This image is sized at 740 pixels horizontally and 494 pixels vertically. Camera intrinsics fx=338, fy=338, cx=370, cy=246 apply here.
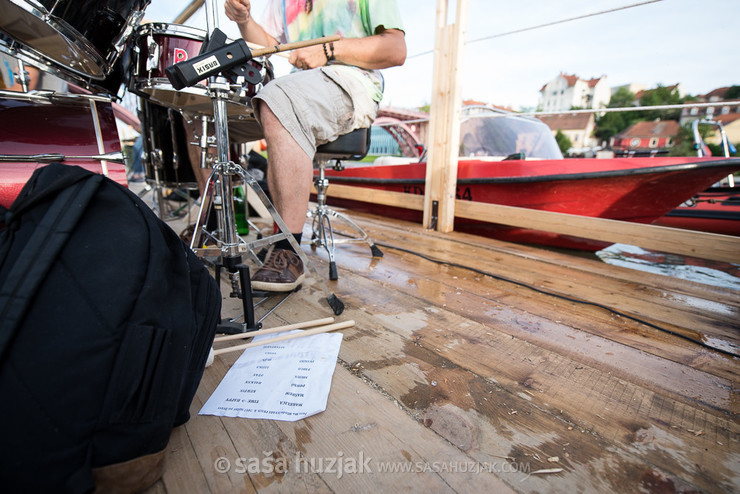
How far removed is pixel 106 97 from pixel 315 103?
82 centimetres

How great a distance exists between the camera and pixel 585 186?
228cm

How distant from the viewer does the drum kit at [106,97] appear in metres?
0.97

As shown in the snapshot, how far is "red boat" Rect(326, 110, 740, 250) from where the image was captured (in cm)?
205

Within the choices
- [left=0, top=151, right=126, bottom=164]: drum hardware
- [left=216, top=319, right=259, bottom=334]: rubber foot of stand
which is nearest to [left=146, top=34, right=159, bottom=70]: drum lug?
[left=0, top=151, right=126, bottom=164]: drum hardware

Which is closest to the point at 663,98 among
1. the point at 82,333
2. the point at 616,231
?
the point at 616,231

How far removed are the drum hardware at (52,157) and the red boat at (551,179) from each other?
2.31m

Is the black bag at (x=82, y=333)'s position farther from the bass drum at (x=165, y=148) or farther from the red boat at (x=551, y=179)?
the red boat at (x=551, y=179)

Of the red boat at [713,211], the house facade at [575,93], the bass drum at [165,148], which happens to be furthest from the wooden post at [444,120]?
the house facade at [575,93]

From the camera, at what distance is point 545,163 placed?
2391mm

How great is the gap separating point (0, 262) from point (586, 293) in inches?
69.2

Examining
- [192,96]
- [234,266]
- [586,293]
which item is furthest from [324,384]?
[586,293]

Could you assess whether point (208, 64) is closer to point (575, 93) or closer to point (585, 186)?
point (585, 186)

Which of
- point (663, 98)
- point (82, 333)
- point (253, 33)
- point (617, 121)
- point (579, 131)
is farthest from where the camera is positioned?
point (617, 121)

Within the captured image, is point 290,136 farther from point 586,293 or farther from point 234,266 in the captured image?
point 586,293
